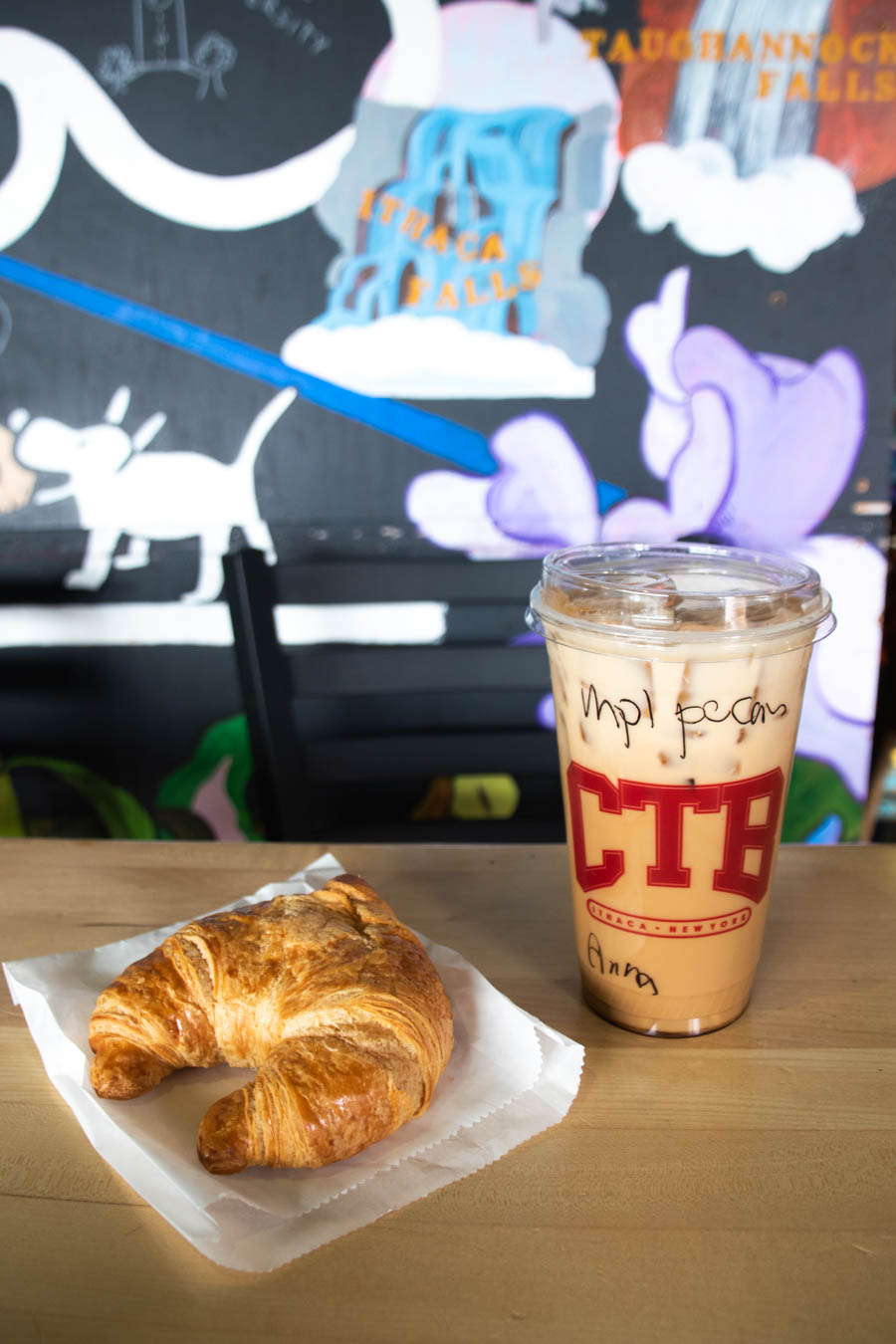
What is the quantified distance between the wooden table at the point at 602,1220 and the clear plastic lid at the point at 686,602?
26cm

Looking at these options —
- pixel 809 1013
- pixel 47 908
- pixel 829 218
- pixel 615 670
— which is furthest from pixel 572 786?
pixel 829 218

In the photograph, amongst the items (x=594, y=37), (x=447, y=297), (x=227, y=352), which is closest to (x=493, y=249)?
(x=447, y=297)

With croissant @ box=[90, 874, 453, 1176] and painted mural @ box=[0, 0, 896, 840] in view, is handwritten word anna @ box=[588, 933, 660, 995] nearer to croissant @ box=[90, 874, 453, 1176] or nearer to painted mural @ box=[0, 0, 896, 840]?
croissant @ box=[90, 874, 453, 1176]

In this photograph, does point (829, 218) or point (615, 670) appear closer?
point (615, 670)

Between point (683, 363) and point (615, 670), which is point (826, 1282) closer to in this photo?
point (615, 670)

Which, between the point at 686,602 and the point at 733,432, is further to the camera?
the point at 733,432

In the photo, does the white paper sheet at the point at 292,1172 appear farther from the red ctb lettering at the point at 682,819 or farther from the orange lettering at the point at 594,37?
the orange lettering at the point at 594,37

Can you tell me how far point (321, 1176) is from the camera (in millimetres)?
511

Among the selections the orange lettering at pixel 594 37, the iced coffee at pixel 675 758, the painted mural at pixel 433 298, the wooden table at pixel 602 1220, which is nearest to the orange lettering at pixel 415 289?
the painted mural at pixel 433 298

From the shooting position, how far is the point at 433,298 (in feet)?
5.79

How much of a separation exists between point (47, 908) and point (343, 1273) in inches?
16.8

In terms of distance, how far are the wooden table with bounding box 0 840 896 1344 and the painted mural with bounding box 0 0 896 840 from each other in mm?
1294

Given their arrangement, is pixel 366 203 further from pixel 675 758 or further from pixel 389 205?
pixel 675 758

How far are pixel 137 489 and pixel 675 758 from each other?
1577mm
